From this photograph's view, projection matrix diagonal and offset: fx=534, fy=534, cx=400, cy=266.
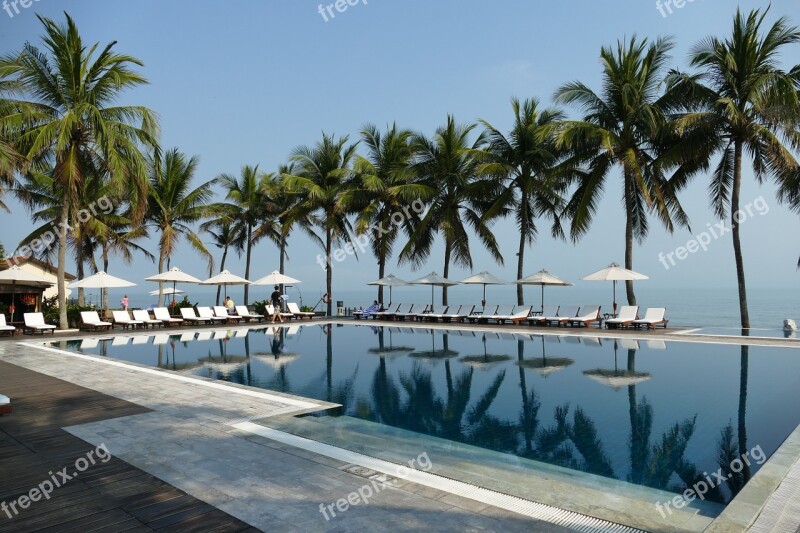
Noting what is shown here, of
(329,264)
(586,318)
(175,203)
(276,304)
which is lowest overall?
(586,318)

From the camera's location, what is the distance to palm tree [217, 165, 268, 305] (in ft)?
100.0

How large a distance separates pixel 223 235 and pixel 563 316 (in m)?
23.1

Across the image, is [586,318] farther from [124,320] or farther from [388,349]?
[124,320]

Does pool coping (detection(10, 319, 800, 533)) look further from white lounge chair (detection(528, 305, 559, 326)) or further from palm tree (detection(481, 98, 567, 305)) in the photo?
palm tree (detection(481, 98, 567, 305))

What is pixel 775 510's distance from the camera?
13.1 feet

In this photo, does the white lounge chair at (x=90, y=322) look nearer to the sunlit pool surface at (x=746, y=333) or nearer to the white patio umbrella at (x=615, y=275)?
the white patio umbrella at (x=615, y=275)

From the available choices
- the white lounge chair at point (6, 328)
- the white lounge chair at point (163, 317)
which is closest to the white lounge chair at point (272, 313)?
the white lounge chair at point (163, 317)

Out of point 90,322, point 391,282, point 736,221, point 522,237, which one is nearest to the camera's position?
point 736,221

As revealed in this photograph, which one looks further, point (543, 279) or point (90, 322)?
point (543, 279)

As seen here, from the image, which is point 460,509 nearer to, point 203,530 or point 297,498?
point 297,498

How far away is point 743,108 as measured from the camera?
16938 millimetres

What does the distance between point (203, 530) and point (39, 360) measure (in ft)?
34.1

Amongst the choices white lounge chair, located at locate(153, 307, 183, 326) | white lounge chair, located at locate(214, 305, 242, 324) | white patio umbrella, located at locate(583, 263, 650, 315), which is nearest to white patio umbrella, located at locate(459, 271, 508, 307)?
white patio umbrella, located at locate(583, 263, 650, 315)

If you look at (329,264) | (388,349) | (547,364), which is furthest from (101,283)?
(547,364)
